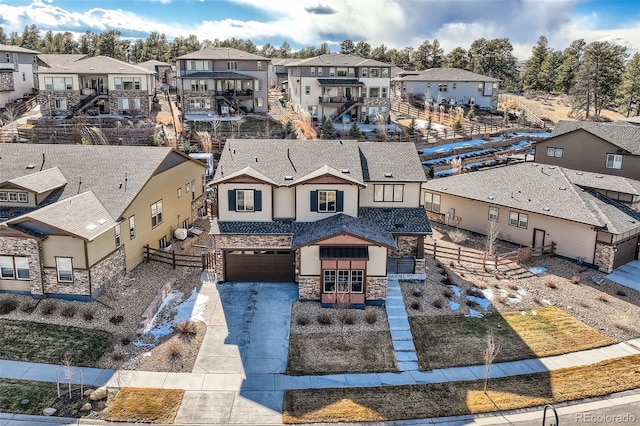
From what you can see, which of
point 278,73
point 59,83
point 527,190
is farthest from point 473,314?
point 278,73

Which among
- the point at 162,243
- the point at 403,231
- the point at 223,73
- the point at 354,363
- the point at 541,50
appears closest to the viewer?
the point at 354,363

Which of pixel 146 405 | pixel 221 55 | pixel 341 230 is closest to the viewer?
pixel 146 405

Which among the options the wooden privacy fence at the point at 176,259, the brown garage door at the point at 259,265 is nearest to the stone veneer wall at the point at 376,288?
the brown garage door at the point at 259,265

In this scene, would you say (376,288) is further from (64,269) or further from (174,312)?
(64,269)

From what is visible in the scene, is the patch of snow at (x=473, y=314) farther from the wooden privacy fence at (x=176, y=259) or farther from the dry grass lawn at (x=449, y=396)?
the wooden privacy fence at (x=176, y=259)

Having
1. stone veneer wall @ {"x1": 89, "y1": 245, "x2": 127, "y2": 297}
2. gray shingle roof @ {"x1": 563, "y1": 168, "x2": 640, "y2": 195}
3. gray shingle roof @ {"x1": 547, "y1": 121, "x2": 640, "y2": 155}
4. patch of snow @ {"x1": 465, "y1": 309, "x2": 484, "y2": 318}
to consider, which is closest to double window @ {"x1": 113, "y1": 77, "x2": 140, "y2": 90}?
stone veneer wall @ {"x1": 89, "y1": 245, "x2": 127, "y2": 297}

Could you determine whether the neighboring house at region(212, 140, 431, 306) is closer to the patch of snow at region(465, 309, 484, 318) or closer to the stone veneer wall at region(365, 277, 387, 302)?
the stone veneer wall at region(365, 277, 387, 302)

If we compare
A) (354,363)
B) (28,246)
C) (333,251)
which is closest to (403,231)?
(333,251)

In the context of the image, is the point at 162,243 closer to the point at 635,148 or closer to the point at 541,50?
the point at 635,148
